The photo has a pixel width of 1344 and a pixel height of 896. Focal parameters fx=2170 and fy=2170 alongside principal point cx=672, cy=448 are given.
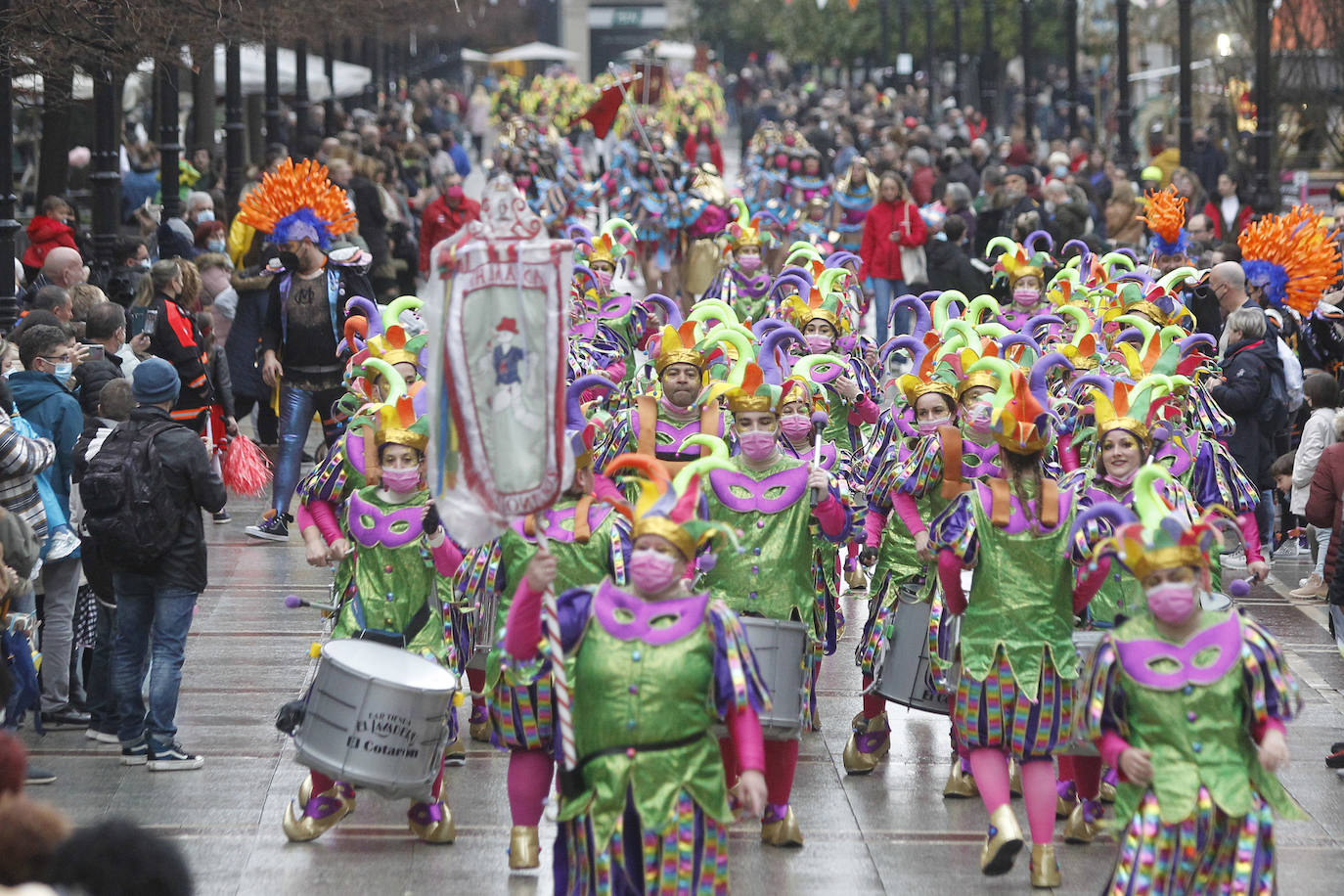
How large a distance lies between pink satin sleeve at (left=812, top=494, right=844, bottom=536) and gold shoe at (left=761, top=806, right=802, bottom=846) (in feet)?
3.55

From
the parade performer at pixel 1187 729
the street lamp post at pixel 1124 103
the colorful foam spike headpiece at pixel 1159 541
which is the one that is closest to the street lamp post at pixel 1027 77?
the street lamp post at pixel 1124 103

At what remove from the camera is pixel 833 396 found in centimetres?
1161

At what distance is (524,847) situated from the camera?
767 centimetres

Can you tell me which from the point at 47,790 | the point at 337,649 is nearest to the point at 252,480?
the point at 47,790

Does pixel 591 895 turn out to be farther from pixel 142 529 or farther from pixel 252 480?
pixel 252 480

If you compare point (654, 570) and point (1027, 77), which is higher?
point (1027, 77)

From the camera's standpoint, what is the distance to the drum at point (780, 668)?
7.68 meters

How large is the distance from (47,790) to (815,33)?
50.1m

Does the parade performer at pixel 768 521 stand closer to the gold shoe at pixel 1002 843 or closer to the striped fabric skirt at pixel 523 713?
the gold shoe at pixel 1002 843

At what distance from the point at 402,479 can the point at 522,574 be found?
84 cm

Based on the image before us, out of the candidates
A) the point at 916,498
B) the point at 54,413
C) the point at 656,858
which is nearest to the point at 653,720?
the point at 656,858

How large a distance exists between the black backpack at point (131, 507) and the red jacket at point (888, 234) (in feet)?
39.6

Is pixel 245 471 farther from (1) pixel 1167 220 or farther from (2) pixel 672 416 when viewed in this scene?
(1) pixel 1167 220

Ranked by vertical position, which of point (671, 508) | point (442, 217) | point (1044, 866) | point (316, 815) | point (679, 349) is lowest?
point (1044, 866)
